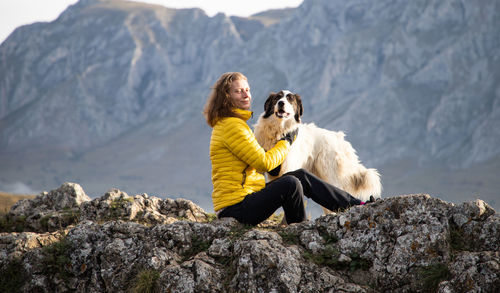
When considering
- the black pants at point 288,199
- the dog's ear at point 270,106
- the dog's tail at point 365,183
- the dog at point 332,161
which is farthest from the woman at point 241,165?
the dog's tail at point 365,183

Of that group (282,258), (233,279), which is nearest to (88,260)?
(233,279)

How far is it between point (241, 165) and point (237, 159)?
110 millimetres

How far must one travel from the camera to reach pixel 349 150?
445 inches

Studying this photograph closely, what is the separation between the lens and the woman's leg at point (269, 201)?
24.2ft

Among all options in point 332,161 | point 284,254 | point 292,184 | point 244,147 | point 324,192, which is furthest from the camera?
point 332,161

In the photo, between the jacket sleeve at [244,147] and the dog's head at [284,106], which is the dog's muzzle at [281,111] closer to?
the dog's head at [284,106]

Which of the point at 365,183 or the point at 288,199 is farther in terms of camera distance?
the point at 365,183

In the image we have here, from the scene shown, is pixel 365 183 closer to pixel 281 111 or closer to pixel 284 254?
pixel 281 111

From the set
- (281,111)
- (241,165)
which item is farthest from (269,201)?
(281,111)

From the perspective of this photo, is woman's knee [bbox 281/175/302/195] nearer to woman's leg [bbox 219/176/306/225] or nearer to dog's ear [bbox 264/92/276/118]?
woman's leg [bbox 219/176/306/225]

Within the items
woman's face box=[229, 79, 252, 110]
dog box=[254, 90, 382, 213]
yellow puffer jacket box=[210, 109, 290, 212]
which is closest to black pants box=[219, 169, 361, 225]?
yellow puffer jacket box=[210, 109, 290, 212]

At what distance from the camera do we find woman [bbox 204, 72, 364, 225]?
24.1 feet

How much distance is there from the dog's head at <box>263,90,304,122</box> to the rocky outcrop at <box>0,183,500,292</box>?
2.81 meters

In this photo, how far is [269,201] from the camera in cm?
738
